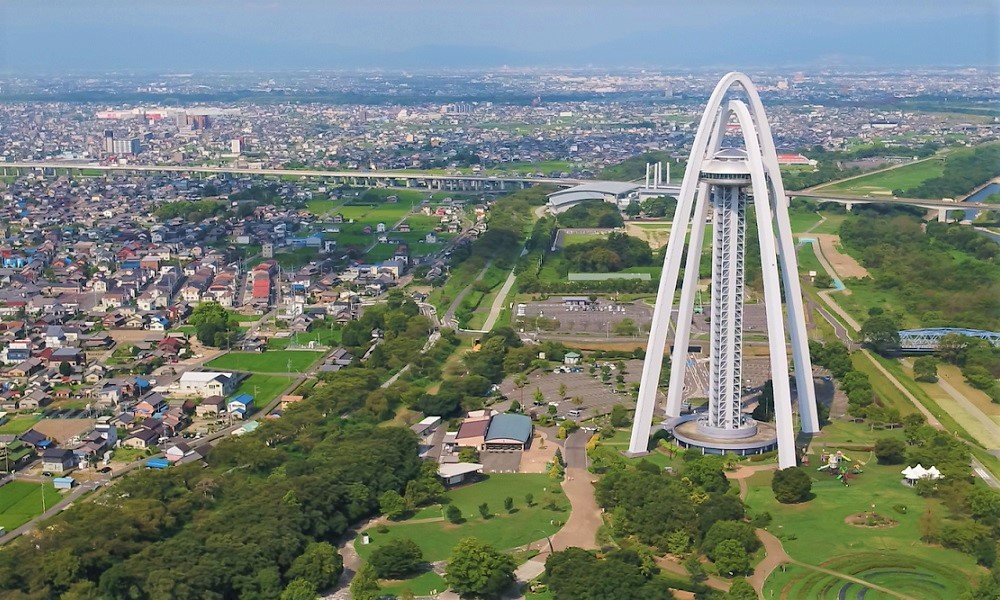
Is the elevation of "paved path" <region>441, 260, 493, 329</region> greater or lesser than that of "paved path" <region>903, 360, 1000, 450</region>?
lesser

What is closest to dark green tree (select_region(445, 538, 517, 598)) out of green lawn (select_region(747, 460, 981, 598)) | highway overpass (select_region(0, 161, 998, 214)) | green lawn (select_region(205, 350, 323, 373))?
green lawn (select_region(747, 460, 981, 598))

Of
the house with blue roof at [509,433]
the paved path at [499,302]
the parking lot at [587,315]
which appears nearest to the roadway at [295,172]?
the paved path at [499,302]

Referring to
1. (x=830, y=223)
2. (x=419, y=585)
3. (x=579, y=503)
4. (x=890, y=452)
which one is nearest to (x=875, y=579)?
(x=579, y=503)

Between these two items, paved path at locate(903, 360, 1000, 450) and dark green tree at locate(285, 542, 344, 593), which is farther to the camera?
paved path at locate(903, 360, 1000, 450)

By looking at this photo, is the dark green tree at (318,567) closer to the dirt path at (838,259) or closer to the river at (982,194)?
the dirt path at (838,259)

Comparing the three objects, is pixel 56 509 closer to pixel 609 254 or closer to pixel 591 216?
pixel 609 254

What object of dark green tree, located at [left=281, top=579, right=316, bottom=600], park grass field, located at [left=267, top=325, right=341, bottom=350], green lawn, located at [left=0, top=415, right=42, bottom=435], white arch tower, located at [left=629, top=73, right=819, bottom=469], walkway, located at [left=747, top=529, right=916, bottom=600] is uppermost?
white arch tower, located at [left=629, top=73, right=819, bottom=469]

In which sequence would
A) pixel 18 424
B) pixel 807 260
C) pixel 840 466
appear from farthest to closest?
pixel 807 260 → pixel 18 424 → pixel 840 466

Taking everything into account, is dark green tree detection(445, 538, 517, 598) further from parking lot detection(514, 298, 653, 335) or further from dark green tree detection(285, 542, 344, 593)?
parking lot detection(514, 298, 653, 335)
